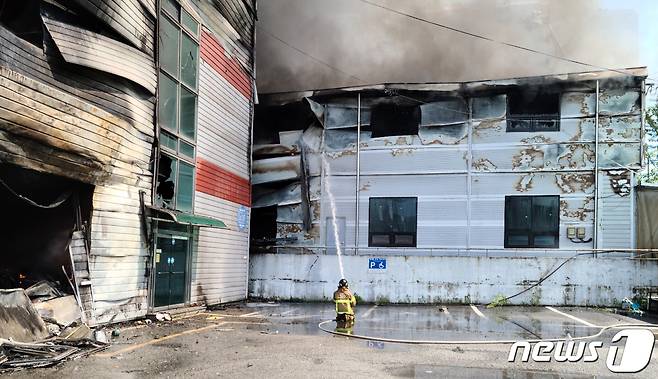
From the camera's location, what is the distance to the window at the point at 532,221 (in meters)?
17.7

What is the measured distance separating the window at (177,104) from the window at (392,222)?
7.66 metres

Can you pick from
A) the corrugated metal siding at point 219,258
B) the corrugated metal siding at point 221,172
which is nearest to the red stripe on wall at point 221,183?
the corrugated metal siding at point 221,172

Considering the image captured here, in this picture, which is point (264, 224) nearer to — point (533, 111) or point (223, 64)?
point (223, 64)

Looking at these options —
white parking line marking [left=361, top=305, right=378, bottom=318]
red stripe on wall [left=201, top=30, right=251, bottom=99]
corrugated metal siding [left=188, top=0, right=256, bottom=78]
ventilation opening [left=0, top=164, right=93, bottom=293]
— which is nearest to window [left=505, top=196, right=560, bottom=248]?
white parking line marking [left=361, top=305, right=378, bottom=318]

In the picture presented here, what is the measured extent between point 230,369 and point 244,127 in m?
10.9

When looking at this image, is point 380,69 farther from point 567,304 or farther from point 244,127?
point 567,304

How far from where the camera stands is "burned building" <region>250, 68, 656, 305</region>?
657 inches

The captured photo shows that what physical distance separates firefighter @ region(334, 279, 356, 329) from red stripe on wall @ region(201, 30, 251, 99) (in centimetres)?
686

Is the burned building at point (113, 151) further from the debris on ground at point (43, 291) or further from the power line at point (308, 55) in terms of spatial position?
the power line at point (308, 55)

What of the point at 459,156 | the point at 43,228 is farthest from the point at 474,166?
the point at 43,228

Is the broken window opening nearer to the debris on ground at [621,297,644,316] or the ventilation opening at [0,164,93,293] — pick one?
the ventilation opening at [0,164,93,293]

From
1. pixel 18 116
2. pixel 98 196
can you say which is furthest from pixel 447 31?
pixel 18 116

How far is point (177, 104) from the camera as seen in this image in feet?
40.7

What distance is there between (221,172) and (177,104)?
2.91m
